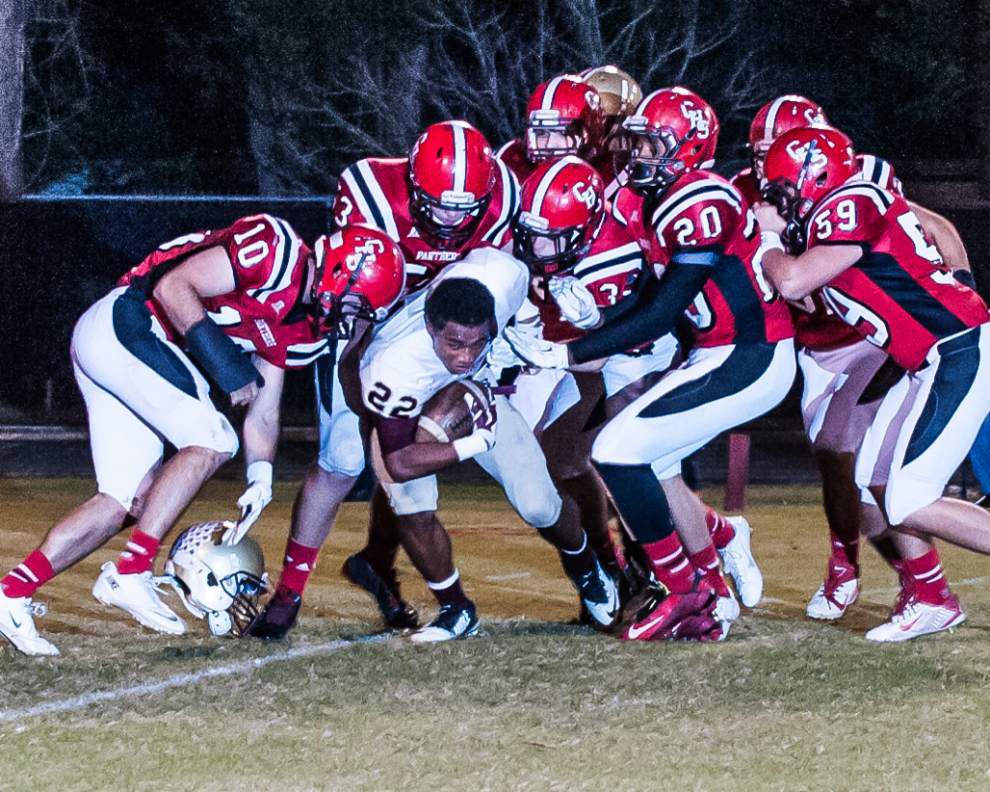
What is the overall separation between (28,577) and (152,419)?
603 millimetres

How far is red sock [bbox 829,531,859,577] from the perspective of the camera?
5.49m

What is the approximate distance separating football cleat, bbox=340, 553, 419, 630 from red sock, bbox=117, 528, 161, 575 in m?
0.80

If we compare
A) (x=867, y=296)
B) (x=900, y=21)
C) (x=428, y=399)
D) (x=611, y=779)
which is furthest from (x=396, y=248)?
(x=900, y=21)

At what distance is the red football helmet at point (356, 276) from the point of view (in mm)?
4715

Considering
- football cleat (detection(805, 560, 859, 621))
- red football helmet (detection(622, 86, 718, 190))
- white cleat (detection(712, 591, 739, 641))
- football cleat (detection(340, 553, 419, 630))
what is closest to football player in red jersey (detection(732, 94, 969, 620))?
football cleat (detection(805, 560, 859, 621))

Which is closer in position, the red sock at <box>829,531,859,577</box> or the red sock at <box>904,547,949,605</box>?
the red sock at <box>904,547,949,605</box>

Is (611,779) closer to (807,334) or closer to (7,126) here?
(807,334)

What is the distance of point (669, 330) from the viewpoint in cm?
497

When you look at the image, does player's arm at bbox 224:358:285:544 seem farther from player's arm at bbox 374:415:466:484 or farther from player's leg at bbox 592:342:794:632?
player's leg at bbox 592:342:794:632

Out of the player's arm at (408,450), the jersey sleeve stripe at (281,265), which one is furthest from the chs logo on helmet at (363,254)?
the player's arm at (408,450)

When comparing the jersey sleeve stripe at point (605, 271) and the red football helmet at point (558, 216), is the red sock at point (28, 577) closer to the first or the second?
the red football helmet at point (558, 216)

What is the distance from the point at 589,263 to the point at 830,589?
1.43 m

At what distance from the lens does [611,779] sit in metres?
3.54

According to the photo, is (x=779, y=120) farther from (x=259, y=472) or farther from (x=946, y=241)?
(x=259, y=472)
